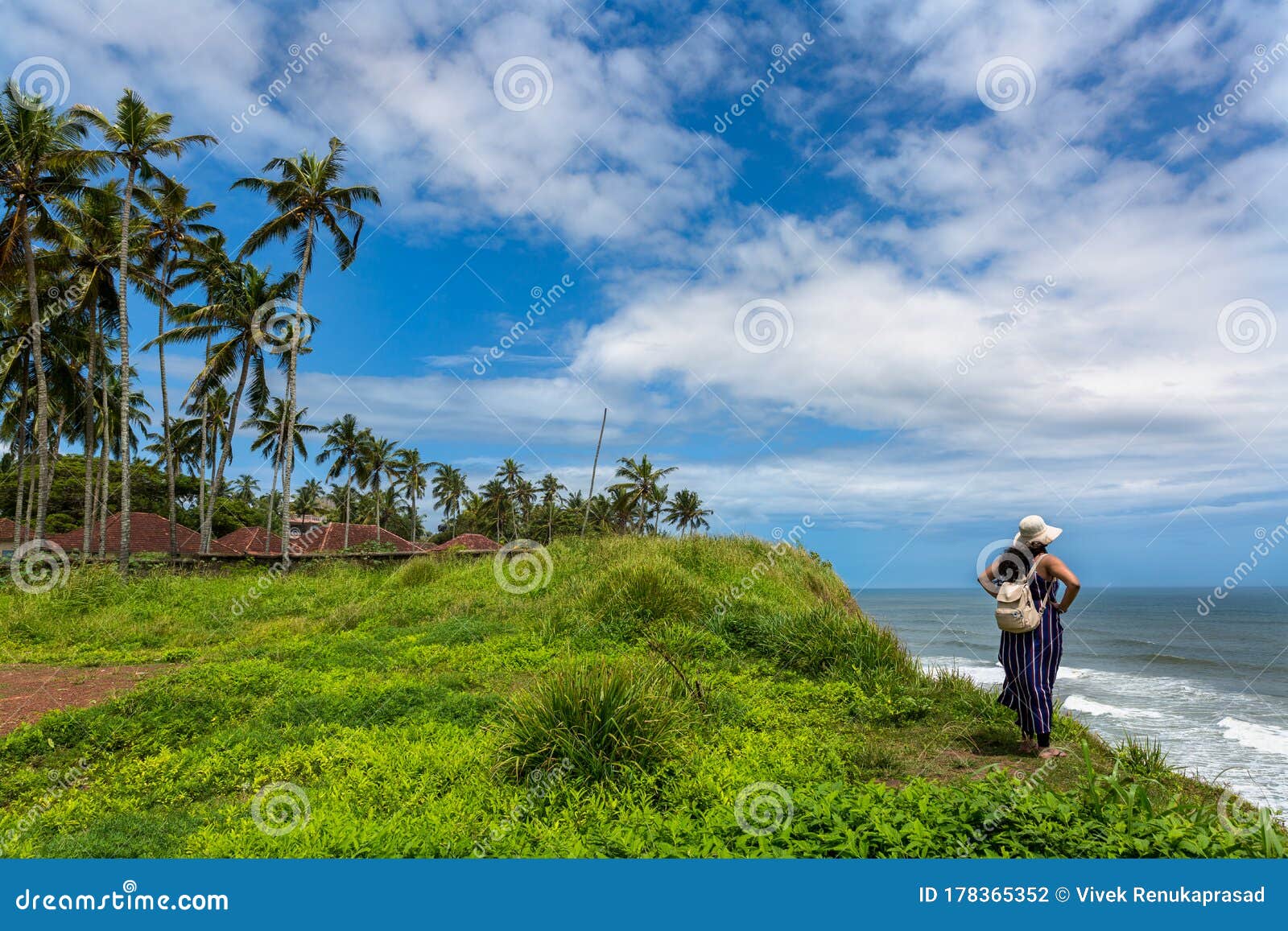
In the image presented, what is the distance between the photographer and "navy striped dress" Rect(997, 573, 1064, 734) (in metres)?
5.37

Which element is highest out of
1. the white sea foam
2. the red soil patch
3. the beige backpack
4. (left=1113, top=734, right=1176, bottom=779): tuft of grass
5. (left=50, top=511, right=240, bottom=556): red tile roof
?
(left=50, top=511, right=240, bottom=556): red tile roof

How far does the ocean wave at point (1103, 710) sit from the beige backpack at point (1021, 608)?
17379 mm

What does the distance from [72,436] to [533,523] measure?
44.3 meters

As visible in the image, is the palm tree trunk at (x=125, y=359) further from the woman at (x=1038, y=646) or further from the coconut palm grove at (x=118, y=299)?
the woman at (x=1038, y=646)

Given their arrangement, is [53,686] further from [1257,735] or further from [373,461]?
[373,461]

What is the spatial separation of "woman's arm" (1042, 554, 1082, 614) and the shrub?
308cm

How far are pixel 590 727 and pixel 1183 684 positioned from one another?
1183 inches

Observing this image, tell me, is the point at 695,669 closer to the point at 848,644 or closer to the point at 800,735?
the point at 848,644

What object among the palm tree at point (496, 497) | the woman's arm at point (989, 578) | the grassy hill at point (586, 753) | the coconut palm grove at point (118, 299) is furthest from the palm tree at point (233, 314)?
the palm tree at point (496, 497)

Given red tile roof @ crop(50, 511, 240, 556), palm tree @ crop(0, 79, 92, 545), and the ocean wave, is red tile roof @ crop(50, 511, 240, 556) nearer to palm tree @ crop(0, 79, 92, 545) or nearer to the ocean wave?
palm tree @ crop(0, 79, 92, 545)

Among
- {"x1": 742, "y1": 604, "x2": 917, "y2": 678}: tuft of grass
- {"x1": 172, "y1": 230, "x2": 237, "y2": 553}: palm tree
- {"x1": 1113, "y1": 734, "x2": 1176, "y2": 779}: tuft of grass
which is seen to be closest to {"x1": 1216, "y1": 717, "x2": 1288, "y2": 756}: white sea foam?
{"x1": 742, "y1": 604, "x2": 917, "y2": 678}: tuft of grass

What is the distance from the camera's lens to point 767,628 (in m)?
9.15

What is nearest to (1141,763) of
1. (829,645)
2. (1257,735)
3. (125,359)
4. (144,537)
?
(829,645)

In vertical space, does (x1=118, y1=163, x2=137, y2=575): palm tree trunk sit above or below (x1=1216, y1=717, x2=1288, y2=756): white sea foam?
above
